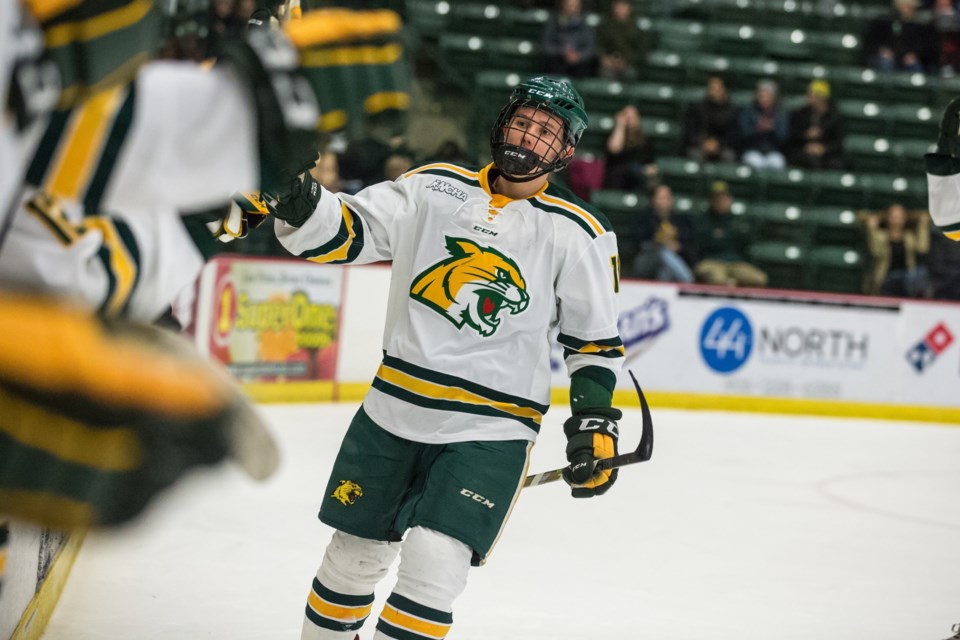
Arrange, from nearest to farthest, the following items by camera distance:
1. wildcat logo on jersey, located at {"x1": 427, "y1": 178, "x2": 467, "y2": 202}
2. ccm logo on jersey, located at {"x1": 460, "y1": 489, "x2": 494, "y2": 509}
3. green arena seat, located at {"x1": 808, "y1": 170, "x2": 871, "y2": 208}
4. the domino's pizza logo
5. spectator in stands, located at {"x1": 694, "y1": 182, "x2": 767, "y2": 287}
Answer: ccm logo on jersey, located at {"x1": 460, "y1": 489, "x2": 494, "y2": 509}
wildcat logo on jersey, located at {"x1": 427, "y1": 178, "x2": 467, "y2": 202}
the domino's pizza logo
spectator in stands, located at {"x1": 694, "y1": 182, "x2": 767, "y2": 287}
green arena seat, located at {"x1": 808, "y1": 170, "x2": 871, "y2": 208}

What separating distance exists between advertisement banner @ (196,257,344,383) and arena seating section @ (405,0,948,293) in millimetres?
3234

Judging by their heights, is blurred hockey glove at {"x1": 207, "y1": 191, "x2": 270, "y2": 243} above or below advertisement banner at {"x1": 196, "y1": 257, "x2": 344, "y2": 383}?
above

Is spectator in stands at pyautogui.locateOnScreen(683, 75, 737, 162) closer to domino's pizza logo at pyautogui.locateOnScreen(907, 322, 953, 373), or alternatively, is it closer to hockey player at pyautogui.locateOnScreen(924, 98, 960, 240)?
domino's pizza logo at pyautogui.locateOnScreen(907, 322, 953, 373)

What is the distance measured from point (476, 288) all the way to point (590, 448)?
396mm

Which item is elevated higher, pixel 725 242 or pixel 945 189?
pixel 945 189

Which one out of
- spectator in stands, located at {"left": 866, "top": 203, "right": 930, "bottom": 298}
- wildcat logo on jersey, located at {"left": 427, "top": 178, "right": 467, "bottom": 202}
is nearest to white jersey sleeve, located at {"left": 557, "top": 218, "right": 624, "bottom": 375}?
wildcat logo on jersey, located at {"left": 427, "top": 178, "right": 467, "bottom": 202}

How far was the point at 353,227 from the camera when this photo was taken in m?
2.48

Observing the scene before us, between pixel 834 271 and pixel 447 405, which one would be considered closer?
pixel 447 405

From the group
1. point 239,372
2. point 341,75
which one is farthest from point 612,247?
point 239,372

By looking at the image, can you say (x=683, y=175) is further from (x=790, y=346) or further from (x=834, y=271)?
(x=790, y=346)

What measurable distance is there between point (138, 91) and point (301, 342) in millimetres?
6278

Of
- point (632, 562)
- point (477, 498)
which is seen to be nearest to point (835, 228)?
point (632, 562)

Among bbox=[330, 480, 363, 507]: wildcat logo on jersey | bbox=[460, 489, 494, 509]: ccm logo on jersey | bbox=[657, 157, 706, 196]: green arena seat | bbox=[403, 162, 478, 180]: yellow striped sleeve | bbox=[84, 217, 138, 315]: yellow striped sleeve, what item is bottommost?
bbox=[657, 157, 706, 196]: green arena seat

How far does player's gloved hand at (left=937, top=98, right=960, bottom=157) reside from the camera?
3.45m
